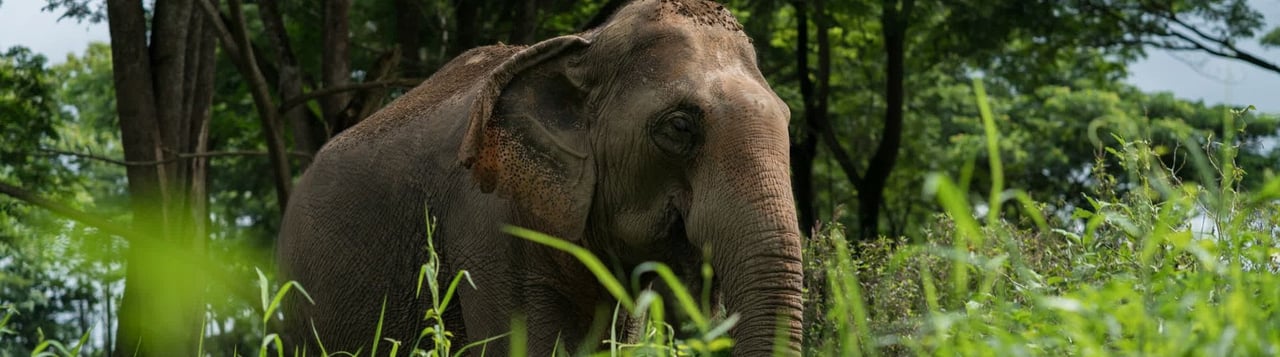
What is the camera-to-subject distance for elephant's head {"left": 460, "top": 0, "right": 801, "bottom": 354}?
20.8 feet

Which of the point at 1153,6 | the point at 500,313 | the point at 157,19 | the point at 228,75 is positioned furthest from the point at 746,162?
the point at 228,75

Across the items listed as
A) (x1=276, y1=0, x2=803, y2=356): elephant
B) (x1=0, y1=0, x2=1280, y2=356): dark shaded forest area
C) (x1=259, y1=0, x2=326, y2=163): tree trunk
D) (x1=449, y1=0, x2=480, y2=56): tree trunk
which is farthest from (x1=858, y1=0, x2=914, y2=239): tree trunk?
(x1=276, y1=0, x2=803, y2=356): elephant

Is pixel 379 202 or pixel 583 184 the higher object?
pixel 583 184

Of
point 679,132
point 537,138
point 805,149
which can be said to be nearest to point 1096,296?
point 679,132

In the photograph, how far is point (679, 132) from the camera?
6.87m

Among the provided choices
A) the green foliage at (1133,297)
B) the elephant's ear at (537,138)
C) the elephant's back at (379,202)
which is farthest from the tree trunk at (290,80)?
the green foliage at (1133,297)

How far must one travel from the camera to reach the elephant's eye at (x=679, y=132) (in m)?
6.82

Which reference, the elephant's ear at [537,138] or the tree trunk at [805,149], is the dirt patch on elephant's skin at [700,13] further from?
the tree trunk at [805,149]

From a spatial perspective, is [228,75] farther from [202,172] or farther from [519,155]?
[519,155]

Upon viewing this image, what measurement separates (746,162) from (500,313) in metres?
1.48

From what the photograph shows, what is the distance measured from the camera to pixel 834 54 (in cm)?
2458

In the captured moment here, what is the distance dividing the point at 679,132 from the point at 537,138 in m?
0.78

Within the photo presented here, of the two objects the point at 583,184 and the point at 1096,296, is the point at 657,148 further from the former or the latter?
the point at 1096,296

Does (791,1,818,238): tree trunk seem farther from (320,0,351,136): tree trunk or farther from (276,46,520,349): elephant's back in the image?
(276,46,520,349): elephant's back
